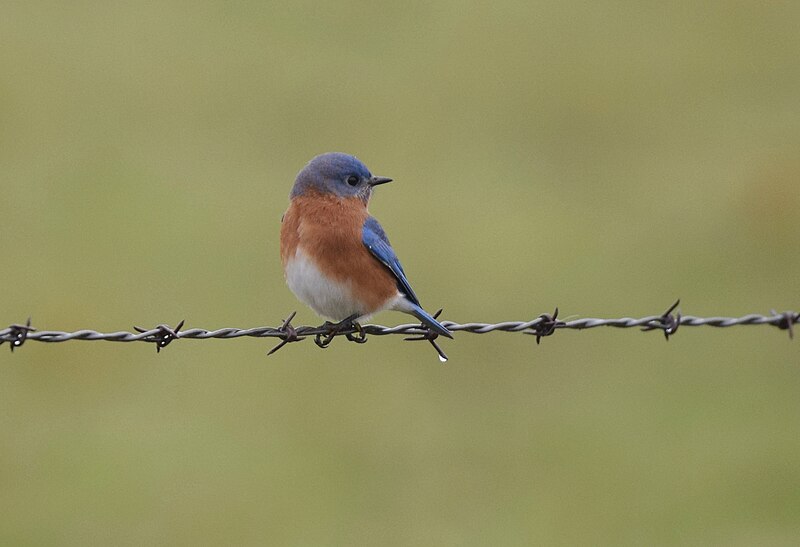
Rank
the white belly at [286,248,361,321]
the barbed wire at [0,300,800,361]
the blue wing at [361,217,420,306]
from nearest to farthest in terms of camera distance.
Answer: the barbed wire at [0,300,800,361] < the white belly at [286,248,361,321] < the blue wing at [361,217,420,306]

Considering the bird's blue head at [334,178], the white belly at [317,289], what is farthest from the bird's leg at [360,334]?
the bird's blue head at [334,178]

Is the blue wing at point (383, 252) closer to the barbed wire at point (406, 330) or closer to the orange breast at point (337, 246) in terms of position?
the orange breast at point (337, 246)

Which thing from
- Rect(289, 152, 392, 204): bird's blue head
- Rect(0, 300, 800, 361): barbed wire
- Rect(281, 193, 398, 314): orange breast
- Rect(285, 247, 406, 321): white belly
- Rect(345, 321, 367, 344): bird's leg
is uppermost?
Rect(289, 152, 392, 204): bird's blue head

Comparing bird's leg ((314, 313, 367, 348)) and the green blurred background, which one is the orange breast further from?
the green blurred background

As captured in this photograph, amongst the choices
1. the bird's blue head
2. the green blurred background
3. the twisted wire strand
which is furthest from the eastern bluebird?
the green blurred background

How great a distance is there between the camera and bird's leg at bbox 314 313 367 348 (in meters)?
6.69

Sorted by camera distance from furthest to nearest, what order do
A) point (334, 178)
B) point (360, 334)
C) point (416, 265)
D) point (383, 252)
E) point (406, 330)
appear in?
point (416, 265) → point (334, 178) → point (383, 252) → point (360, 334) → point (406, 330)

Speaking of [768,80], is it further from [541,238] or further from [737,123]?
[541,238]

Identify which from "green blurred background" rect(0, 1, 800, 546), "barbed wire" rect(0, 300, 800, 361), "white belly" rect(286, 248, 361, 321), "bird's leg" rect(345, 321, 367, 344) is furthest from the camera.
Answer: "green blurred background" rect(0, 1, 800, 546)

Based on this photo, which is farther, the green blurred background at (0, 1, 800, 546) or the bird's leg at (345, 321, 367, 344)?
the green blurred background at (0, 1, 800, 546)

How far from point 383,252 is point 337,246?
0.80 feet

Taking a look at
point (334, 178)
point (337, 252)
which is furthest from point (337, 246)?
point (334, 178)

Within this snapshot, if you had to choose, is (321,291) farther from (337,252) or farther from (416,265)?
(416,265)

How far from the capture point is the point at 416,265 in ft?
44.8
